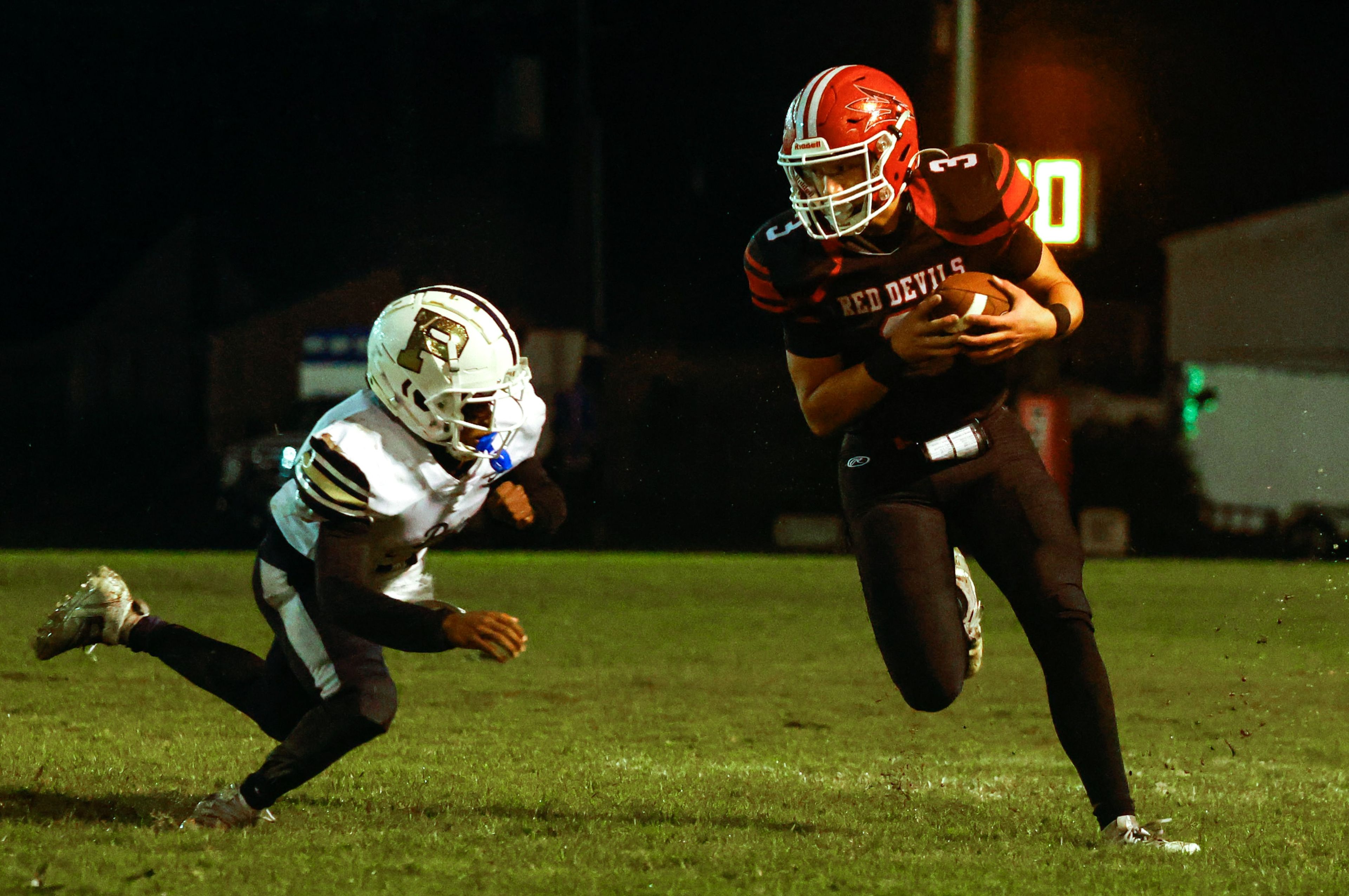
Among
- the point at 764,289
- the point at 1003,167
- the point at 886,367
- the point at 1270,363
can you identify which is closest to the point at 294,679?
the point at 764,289

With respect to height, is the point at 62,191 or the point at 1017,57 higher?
the point at 1017,57

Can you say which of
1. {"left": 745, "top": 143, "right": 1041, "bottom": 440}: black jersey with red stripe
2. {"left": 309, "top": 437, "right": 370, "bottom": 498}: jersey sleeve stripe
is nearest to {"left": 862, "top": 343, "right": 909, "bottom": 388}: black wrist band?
{"left": 745, "top": 143, "right": 1041, "bottom": 440}: black jersey with red stripe

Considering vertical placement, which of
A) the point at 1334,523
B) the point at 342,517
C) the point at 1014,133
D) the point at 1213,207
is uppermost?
the point at 342,517

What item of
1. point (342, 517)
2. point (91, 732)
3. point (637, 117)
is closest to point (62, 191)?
point (637, 117)

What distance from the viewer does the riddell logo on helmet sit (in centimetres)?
426

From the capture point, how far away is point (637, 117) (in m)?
27.9

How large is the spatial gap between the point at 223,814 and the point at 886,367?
204 centimetres

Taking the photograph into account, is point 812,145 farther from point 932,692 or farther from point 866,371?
Answer: point 932,692

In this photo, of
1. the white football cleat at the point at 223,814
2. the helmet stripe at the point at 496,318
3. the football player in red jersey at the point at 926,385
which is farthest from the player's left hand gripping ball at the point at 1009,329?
the white football cleat at the point at 223,814

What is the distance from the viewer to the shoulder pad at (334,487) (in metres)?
3.96

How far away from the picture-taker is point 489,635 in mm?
3648

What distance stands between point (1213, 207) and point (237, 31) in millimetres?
17363

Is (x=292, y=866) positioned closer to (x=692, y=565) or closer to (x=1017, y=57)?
(x=692, y=565)

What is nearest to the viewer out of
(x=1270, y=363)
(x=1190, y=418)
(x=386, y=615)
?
(x=386, y=615)
